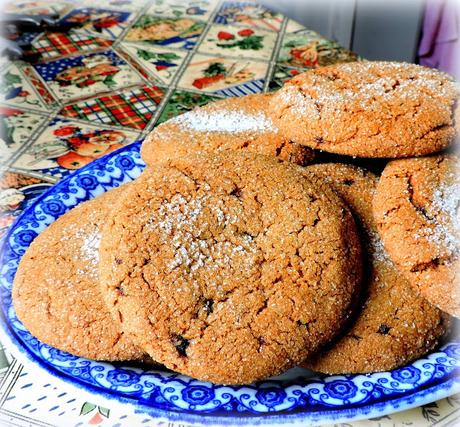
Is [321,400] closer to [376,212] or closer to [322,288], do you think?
[322,288]

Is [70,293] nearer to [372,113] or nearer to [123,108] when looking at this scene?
[372,113]

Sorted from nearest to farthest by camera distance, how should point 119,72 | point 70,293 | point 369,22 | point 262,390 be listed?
point 262,390
point 70,293
point 119,72
point 369,22

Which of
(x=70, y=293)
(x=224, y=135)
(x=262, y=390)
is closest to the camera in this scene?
(x=262, y=390)

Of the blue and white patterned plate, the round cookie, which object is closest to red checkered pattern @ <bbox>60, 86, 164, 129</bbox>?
Answer: the round cookie

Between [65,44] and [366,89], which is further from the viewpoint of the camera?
[65,44]

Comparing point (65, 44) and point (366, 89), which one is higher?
point (366, 89)

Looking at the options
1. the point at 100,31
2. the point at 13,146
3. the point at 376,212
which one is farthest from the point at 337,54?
the point at 376,212

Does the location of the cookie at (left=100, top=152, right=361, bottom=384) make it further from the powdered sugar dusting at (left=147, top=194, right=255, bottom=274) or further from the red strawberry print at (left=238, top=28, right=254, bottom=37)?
the red strawberry print at (left=238, top=28, right=254, bottom=37)

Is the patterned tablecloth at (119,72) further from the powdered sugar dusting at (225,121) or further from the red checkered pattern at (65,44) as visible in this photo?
the powdered sugar dusting at (225,121)

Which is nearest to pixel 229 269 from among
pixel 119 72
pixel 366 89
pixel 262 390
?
pixel 262 390
